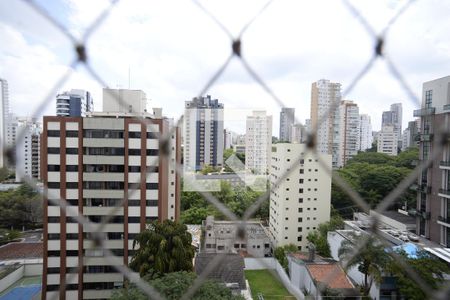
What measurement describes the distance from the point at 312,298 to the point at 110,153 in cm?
317

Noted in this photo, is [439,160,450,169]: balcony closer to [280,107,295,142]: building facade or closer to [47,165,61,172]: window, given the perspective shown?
[280,107,295,142]: building facade

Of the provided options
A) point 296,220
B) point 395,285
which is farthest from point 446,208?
point 296,220

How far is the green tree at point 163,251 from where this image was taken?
3125 mm

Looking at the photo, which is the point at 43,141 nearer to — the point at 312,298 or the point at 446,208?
the point at 312,298

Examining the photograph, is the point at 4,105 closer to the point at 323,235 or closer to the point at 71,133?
the point at 71,133

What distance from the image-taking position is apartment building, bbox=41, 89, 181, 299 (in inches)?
165

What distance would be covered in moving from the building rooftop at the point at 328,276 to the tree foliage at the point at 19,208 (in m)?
5.17

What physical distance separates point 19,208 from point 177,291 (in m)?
5.69

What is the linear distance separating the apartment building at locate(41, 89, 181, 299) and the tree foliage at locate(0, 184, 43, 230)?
236 cm

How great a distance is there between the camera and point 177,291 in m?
2.54

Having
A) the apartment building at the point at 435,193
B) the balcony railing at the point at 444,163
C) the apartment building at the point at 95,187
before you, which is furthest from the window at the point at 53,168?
the balcony railing at the point at 444,163

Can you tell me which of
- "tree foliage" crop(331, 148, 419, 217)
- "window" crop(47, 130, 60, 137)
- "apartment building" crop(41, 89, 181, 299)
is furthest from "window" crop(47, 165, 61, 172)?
"tree foliage" crop(331, 148, 419, 217)

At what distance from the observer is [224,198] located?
5.38m

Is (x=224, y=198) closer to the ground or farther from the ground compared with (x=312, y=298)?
farther from the ground
